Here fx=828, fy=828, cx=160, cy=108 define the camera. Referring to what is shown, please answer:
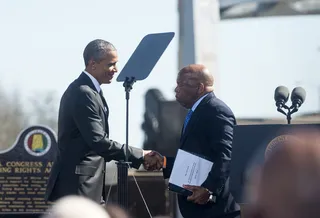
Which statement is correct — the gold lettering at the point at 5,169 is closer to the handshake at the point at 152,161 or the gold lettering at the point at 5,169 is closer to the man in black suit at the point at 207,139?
the handshake at the point at 152,161

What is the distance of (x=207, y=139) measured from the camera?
5.78m

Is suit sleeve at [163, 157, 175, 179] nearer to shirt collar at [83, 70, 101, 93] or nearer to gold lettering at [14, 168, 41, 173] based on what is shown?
shirt collar at [83, 70, 101, 93]

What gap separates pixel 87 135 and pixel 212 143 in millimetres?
893

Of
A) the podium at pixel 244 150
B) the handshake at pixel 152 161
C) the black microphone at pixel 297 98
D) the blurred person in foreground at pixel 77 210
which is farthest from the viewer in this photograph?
the handshake at pixel 152 161

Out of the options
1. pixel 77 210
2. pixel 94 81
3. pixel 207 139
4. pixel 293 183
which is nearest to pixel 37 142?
pixel 94 81

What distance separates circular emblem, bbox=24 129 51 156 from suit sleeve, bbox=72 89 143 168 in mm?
3242

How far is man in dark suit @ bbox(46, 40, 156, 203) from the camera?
591cm

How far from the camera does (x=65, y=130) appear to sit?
603cm

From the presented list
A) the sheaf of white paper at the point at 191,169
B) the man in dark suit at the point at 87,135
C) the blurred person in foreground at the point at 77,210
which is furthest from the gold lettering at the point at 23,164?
the blurred person in foreground at the point at 77,210

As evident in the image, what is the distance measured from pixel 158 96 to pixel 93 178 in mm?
5023

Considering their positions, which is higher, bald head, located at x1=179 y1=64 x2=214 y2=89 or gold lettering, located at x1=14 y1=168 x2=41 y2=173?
bald head, located at x1=179 y1=64 x2=214 y2=89

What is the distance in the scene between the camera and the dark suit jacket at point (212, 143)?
5695 millimetres

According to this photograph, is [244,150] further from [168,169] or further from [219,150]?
[168,169]

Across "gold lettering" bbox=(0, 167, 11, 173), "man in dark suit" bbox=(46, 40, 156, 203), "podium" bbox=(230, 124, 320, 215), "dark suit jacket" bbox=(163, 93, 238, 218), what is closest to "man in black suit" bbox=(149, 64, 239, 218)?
"dark suit jacket" bbox=(163, 93, 238, 218)
